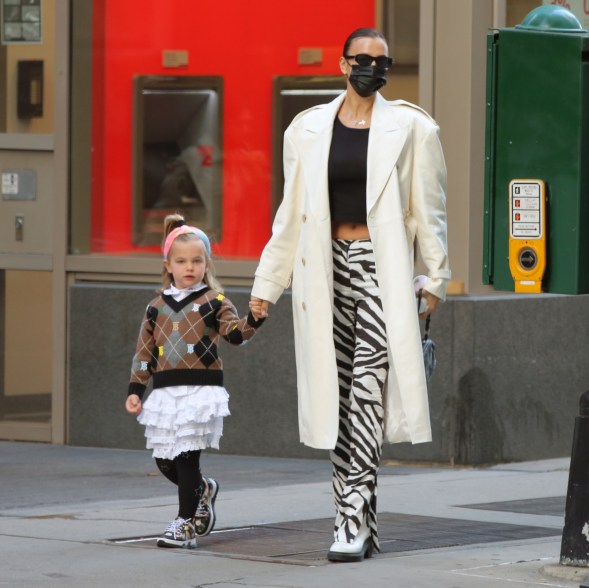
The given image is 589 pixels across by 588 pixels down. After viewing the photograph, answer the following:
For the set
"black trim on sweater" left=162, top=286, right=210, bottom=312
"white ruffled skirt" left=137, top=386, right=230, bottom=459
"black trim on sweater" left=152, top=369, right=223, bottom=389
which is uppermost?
"black trim on sweater" left=162, top=286, right=210, bottom=312

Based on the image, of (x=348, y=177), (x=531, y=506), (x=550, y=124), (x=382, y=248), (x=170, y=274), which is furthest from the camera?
(x=531, y=506)

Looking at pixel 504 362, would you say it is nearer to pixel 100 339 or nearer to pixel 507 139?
pixel 100 339

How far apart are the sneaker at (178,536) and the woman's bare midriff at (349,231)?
1.32 m

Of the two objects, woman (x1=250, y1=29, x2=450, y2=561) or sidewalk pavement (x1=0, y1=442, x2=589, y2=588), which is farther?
woman (x1=250, y1=29, x2=450, y2=561)

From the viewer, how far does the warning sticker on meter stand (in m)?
5.65

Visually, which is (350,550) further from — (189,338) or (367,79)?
(367,79)

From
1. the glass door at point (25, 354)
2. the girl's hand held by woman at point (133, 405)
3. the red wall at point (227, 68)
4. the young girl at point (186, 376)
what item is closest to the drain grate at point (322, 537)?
the young girl at point (186, 376)

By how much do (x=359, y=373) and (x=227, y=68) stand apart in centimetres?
439

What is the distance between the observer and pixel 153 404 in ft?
21.5

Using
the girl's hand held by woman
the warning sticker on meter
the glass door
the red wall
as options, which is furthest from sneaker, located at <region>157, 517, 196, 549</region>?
the glass door

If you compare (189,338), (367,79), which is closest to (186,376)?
(189,338)

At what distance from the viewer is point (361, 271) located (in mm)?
6230

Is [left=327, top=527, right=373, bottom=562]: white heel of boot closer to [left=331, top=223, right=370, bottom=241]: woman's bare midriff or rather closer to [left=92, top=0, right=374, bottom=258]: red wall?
[left=331, top=223, right=370, bottom=241]: woman's bare midriff

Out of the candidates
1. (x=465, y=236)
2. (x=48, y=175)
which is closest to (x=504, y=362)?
(x=465, y=236)
